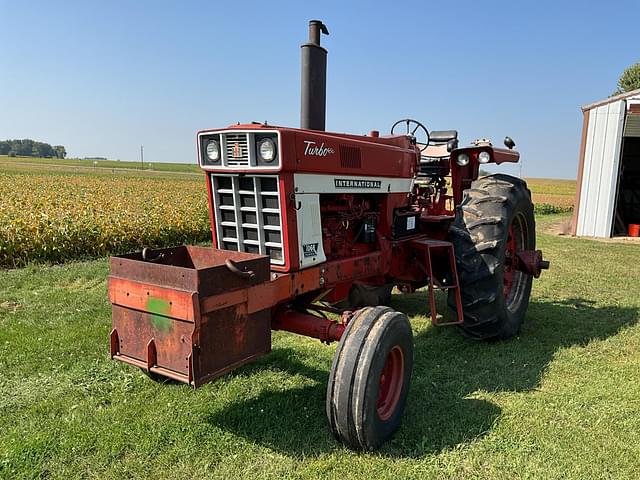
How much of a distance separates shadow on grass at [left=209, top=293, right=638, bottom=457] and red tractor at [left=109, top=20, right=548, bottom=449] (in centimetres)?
23

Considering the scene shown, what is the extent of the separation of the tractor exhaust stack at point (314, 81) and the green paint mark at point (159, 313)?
187 cm

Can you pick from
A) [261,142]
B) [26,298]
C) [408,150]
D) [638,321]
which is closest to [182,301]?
[261,142]

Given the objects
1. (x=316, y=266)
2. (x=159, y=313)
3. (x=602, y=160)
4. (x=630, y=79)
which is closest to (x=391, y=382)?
(x=316, y=266)

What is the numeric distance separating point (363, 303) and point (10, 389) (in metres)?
2.86

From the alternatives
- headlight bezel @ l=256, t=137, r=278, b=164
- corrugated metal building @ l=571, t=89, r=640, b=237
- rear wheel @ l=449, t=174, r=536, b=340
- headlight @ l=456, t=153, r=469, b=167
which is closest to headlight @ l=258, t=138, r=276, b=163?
headlight bezel @ l=256, t=137, r=278, b=164

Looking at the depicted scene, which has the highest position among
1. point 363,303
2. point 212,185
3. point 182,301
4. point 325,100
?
point 325,100

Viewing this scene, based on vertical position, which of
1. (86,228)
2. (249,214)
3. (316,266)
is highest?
(249,214)

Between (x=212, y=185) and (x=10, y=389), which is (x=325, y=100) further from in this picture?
(x=10, y=389)

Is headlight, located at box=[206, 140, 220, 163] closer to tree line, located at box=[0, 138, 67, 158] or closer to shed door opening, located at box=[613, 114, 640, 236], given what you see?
shed door opening, located at box=[613, 114, 640, 236]

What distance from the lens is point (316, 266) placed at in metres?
3.74

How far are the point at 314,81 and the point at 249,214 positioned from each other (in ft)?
4.08

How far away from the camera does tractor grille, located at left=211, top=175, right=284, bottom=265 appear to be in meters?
3.48

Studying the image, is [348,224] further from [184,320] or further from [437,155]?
[437,155]

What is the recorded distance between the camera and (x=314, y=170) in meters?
3.55
